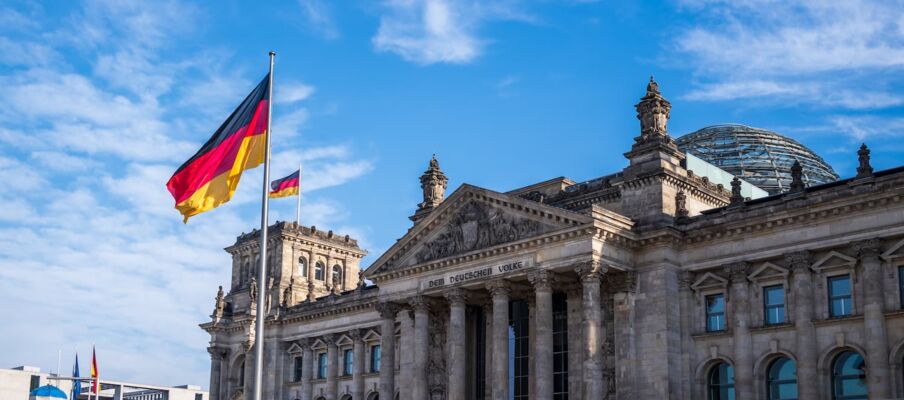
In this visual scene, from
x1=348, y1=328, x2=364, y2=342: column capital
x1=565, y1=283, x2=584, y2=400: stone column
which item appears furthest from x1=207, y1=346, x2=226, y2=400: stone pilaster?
x1=565, y1=283, x2=584, y2=400: stone column

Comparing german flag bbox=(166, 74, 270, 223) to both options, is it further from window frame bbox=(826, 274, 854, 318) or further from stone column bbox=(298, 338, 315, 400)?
stone column bbox=(298, 338, 315, 400)

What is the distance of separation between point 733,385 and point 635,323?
5.34 meters

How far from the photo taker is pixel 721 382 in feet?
165

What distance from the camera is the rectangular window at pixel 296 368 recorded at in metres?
76.3

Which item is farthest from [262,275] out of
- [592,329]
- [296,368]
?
[296,368]

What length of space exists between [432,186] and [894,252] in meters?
30.4

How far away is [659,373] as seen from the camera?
50.0 metres

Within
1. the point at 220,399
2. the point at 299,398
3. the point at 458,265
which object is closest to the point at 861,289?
the point at 458,265

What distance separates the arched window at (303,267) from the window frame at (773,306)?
40980 mm

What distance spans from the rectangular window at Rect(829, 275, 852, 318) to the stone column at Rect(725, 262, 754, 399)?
3.86m

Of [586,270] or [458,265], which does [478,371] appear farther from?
[586,270]

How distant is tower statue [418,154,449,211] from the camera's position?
67.4 m

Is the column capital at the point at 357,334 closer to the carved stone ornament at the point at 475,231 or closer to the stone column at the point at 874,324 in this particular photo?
the carved stone ornament at the point at 475,231

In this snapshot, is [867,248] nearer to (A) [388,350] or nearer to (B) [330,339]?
(A) [388,350]
